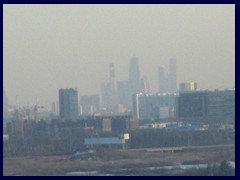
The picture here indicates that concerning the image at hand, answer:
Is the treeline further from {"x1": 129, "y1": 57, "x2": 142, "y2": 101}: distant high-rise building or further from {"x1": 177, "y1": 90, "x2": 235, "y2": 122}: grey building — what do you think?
{"x1": 129, "y1": 57, "x2": 142, "y2": 101}: distant high-rise building

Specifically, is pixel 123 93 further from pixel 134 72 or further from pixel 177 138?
pixel 177 138

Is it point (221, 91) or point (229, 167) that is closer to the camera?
point (229, 167)

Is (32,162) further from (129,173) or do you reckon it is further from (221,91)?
(221,91)

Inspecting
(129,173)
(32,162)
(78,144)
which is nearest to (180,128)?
(78,144)

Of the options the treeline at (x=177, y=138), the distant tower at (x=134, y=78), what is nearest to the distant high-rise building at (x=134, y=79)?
Answer: the distant tower at (x=134, y=78)
